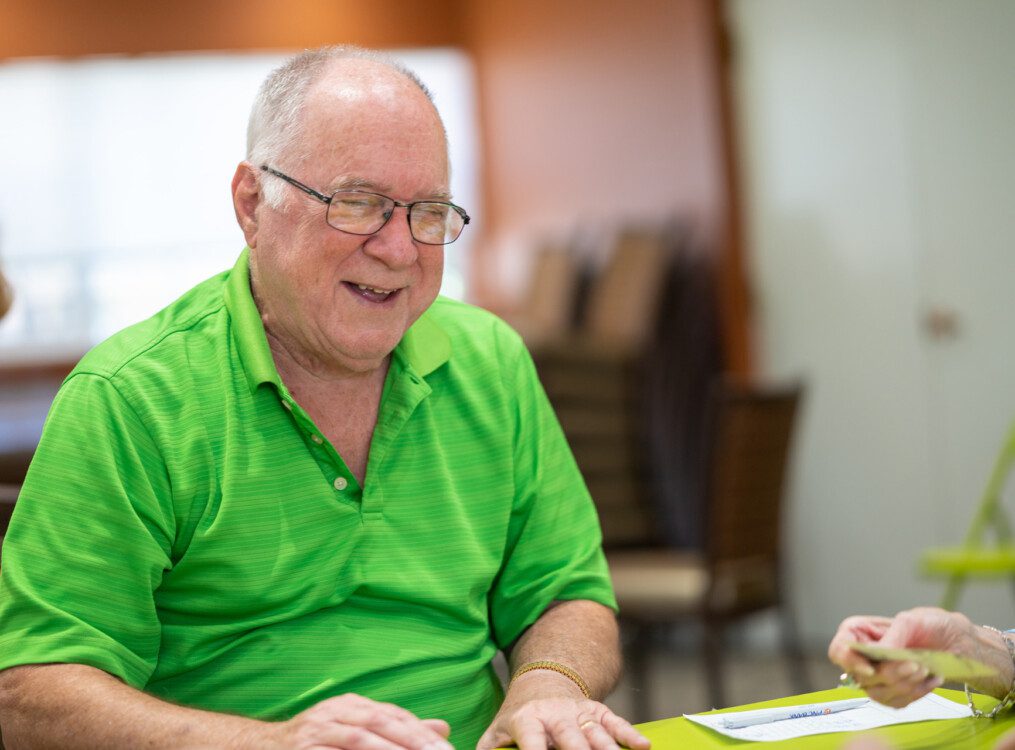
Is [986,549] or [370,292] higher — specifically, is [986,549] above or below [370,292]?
below

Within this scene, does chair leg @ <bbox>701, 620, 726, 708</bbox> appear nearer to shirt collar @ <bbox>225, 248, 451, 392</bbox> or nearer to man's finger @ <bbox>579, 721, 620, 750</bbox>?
shirt collar @ <bbox>225, 248, 451, 392</bbox>

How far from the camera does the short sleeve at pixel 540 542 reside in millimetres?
1719

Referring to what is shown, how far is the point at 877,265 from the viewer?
468 centimetres

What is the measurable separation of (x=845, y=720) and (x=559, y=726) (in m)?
0.29

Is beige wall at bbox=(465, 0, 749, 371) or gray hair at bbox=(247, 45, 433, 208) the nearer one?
gray hair at bbox=(247, 45, 433, 208)

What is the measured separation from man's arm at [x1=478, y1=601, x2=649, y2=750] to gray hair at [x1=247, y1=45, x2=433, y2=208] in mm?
653

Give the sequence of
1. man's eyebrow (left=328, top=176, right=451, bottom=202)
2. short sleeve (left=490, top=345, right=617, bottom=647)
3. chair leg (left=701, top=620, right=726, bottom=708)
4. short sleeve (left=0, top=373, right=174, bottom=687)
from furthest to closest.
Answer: chair leg (left=701, top=620, right=726, bottom=708) < short sleeve (left=490, top=345, right=617, bottom=647) < man's eyebrow (left=328, top=176, right=451, bottom=202) < short sleeve (left=0, top=373, right=174, bottom=687)

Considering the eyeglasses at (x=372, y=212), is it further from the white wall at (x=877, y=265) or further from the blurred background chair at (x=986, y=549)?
the white wall at (x=877, y=265)

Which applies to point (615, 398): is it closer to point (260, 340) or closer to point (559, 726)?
point (260, 340)

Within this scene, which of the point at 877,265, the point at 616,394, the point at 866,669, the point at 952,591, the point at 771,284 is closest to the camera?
the point at 866,669

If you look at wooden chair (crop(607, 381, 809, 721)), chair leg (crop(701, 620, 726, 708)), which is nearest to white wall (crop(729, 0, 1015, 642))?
wooden chair (crop(607, 381, 809, 721))

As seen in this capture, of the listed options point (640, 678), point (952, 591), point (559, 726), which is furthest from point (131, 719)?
point (952, 591)

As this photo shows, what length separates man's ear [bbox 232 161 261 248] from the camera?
5.29ft

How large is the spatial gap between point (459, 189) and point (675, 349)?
3.84 meters
